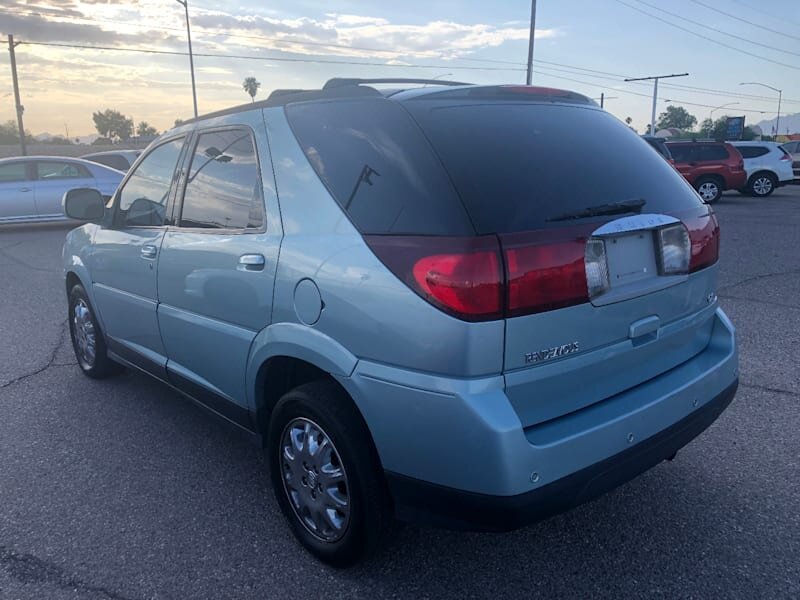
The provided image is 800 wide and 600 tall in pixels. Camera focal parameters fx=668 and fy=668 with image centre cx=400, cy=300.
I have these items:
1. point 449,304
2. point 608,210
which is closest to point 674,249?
point 608,210

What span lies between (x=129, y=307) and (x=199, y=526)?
153 cm

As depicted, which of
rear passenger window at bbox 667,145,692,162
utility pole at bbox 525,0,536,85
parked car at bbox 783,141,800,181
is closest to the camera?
rear passenger window at bbox 667,145,692,162

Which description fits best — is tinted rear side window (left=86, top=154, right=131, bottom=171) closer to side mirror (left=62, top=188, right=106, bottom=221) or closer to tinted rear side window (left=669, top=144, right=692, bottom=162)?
side mirror (left=62, top=188, right=106, bottom=221)

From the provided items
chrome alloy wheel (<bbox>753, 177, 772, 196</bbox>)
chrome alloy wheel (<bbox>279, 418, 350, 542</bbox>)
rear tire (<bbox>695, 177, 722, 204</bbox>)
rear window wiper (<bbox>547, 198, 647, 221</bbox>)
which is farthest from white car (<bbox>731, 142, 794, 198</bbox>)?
chrome alloy wheel (<bbox>279, 418, 350, 542</bbox>)

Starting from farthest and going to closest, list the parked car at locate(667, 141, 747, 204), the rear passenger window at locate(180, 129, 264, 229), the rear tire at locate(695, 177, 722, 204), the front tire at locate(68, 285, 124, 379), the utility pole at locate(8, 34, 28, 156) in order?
the utility pole at locate(8, 34, 28, 156) → the rear tire at locate(695, 177, 722, 204) → the parked car at locate(667, 141, 747, 204) → the front tire at locate(68, 285, 124, 379) → the rear passenger window at locate(180, 129, 264, 229)

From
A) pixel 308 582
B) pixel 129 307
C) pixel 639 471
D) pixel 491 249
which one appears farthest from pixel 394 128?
pixel 129 307

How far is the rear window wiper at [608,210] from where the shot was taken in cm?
225

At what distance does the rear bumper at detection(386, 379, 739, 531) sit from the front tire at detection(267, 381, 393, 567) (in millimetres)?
131

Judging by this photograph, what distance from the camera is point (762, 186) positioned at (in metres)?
20.3

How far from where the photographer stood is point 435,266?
2.10 meters

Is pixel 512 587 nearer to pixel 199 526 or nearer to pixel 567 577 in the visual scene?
pixel 567 577

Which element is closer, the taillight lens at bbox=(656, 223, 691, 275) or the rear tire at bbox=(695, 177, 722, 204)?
the taillight lens at bbox=(656, 223, 691, 275)

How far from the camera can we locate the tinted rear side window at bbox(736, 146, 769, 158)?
19891mm

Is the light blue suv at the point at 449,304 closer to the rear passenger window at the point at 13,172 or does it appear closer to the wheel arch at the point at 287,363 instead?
the wheel arch at the point at 287,363
